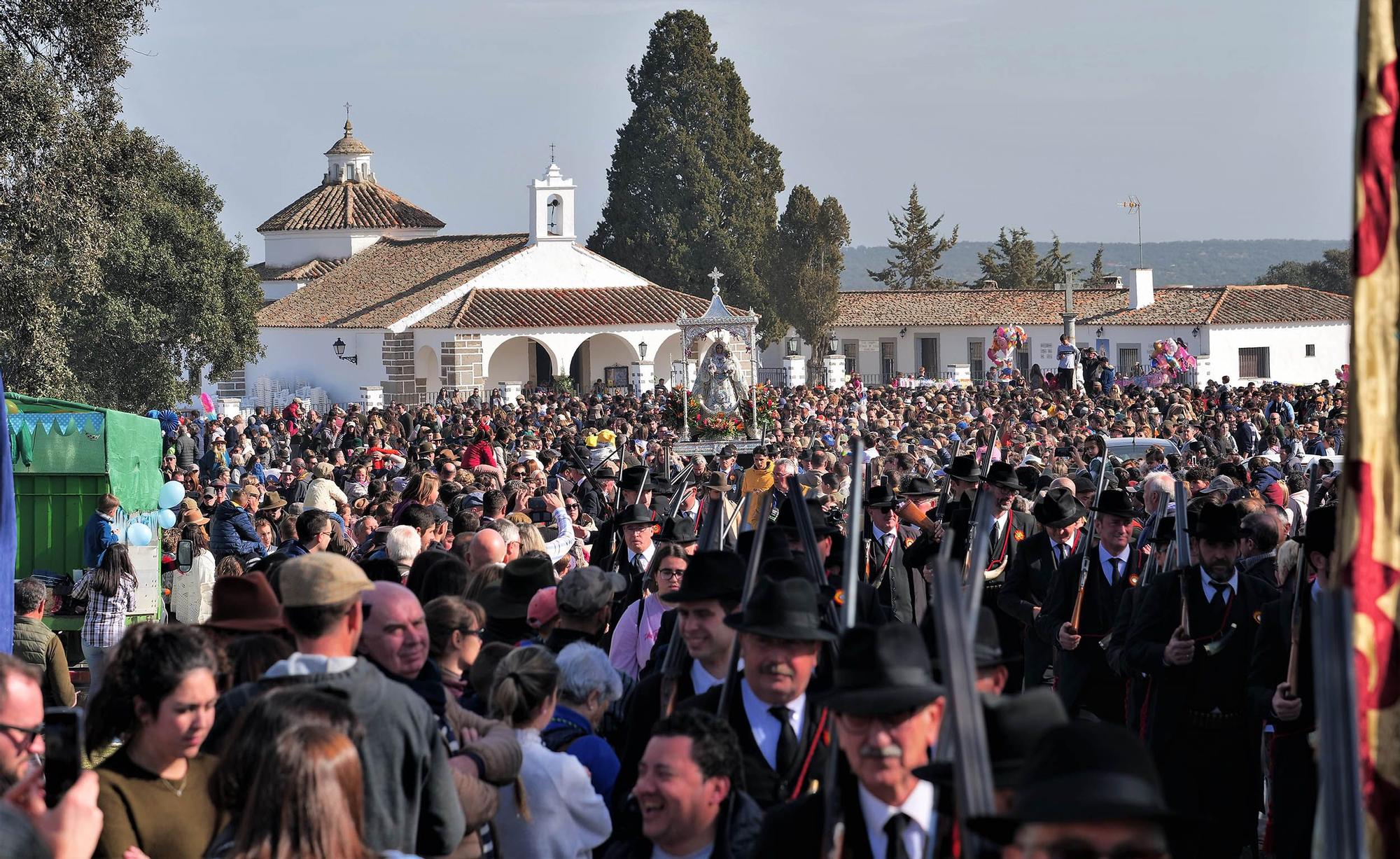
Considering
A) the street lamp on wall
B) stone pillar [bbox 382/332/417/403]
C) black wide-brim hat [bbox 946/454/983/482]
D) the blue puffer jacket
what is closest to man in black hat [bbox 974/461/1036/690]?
black wide-brim hat [bbox 946/454/983/482]

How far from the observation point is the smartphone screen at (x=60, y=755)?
3.86 meters

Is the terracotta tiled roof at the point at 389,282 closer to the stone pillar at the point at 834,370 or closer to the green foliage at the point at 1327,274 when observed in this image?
the stone pillar at the point at 834,370

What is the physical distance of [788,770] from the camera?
5.02 meters

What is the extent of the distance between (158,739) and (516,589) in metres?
2.96

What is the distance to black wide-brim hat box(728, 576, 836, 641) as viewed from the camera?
485cm

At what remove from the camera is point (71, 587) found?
14.1 m

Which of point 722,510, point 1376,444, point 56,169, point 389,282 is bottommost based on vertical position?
point 722,510

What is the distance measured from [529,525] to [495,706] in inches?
213

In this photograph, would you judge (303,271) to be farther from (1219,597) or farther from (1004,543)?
(1219,597)

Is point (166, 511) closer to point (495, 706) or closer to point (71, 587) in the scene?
point (71, 587)

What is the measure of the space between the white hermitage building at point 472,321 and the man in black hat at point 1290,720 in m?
47.3

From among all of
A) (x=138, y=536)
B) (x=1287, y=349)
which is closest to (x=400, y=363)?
(x=1287, y=349)

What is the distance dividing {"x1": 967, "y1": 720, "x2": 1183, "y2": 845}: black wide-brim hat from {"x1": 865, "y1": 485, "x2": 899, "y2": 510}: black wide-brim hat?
742 centimetres

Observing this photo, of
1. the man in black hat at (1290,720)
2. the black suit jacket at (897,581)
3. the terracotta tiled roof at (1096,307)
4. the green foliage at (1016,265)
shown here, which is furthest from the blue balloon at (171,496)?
the green foliage at (1016,265)
